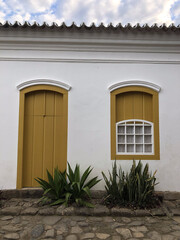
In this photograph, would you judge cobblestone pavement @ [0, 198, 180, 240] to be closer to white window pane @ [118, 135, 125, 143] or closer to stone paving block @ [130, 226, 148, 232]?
stone paving block @ [130, 226, 148, 232]

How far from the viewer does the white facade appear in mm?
3990

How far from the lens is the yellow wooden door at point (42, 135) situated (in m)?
4.05

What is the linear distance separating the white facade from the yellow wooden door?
0.72ft

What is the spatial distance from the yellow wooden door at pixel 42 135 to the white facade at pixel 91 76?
0.72ft

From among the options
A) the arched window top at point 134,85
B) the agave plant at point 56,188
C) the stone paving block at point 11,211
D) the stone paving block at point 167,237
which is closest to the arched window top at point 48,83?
the arched window top at point 134,85

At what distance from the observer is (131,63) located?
13.8 feet

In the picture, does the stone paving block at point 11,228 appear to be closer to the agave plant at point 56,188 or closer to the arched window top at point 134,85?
the agave plant at point 56,188

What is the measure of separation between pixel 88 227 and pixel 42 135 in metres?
2.18

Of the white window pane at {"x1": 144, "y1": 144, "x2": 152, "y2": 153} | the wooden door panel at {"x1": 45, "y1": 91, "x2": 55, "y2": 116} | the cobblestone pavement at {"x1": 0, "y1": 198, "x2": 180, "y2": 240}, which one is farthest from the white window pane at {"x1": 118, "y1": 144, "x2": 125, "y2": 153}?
the wooden door panel at {"x1": 45, "y1": 91, "x2": 55, "y2": 116}

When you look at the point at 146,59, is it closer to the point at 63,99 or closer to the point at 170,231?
the point at 63,99

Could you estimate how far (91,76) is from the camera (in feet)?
13.6

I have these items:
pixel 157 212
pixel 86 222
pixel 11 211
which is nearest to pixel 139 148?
pixel 157 212

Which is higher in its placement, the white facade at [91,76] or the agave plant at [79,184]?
the white facade at [91,76]

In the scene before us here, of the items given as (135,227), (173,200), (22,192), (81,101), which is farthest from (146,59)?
(22,192)
